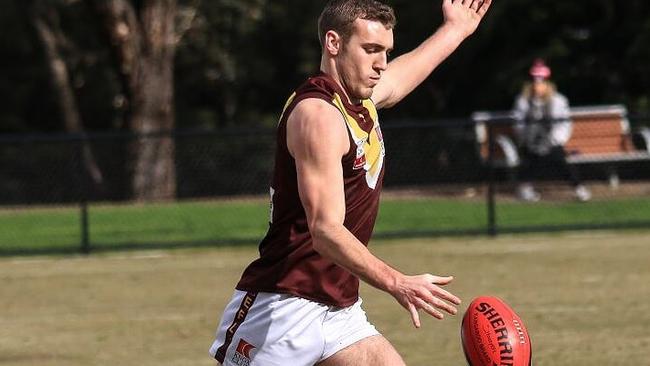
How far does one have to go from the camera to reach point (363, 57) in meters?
5.36

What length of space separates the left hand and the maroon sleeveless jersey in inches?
47.4

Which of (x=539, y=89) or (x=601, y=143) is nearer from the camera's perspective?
(x=601, y=143)

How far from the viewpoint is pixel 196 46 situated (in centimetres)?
4628

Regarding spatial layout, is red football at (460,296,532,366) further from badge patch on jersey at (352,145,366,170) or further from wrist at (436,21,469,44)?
wrist at (436,21,469,44)

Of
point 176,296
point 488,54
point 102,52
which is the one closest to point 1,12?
point 102,52

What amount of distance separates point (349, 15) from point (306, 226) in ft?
2.46

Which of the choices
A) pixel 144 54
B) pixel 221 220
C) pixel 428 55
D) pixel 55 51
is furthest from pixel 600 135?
pixel 55 51

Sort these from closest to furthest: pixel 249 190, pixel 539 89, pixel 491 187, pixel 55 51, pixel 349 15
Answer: pixel 349 15 < pixel 491 187 < pixel 249 190 < pixel 539 89 < pixel 55 51

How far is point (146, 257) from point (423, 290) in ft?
39.9

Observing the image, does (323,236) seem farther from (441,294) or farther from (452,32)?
(452,32)

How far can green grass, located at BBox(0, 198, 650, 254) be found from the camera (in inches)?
704

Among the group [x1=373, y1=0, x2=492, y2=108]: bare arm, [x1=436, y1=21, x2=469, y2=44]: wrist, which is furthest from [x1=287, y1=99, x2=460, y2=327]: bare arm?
[x1=436, y1=21, x2=469, y2=44]: wrist

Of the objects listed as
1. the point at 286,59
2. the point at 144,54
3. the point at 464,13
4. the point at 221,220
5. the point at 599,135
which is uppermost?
the point at 464,13

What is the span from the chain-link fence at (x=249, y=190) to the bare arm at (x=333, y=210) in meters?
12.4
